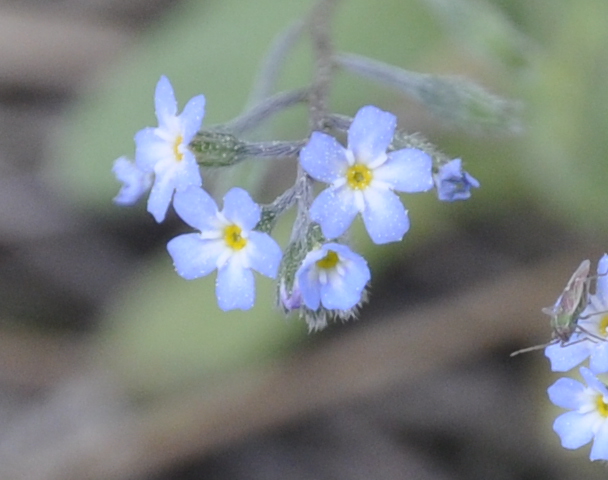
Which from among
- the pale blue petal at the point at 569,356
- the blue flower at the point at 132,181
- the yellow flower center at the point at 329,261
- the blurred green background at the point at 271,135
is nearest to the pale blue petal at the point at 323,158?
the yellow flower center at the point at 329,261

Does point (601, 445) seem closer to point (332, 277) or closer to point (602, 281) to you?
point (602, 281)

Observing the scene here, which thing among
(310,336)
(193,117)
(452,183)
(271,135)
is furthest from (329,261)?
(310,336)

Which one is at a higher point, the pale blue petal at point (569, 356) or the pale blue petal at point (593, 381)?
the pale blue petal at point (569, 356)

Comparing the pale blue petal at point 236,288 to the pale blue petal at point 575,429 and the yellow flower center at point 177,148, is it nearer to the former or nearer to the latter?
the yellow flower center at point 177,148

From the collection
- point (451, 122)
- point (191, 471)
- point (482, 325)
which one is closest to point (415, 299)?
point (482, 325)

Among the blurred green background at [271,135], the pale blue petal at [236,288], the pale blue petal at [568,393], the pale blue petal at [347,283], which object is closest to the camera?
the pale blue petal at [347,283]
